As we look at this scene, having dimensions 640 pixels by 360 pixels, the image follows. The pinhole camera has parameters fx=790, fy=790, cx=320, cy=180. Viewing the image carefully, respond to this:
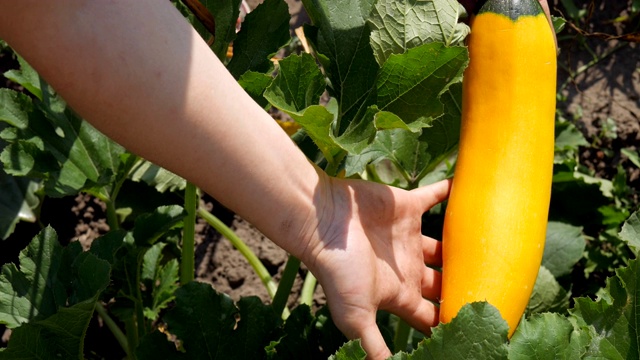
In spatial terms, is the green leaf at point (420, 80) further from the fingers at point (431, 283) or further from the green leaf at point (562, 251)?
the green leaf at point (562, 251)

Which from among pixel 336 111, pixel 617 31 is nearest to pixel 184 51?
pixel 336 111

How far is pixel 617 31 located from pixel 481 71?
4.56 ft

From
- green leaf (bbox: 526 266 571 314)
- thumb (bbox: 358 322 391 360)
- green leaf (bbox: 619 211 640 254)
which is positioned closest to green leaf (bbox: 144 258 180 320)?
thumb (bbox: 358 322 391 360)

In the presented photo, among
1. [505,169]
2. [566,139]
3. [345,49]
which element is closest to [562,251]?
[566,139]

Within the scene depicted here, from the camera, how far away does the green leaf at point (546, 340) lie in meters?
1.29

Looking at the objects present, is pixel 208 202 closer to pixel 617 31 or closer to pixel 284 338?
pixel 284 338

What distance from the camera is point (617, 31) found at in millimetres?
2783

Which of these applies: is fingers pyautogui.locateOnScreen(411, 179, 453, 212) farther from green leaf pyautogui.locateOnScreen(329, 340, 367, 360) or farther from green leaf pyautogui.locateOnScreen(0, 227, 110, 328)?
green leaf pyautogui.locateOnScreen(0, 227, 110, 328)

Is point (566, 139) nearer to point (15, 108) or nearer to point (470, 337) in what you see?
point (470, 337)

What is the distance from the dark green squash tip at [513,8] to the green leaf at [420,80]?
0.24 meters

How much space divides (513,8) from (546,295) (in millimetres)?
740

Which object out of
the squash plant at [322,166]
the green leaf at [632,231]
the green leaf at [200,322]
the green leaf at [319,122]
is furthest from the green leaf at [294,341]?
the green leaf at [632,231]

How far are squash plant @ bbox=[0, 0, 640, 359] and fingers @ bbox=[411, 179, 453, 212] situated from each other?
0.10 meters

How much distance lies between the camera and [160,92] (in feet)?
4.06
